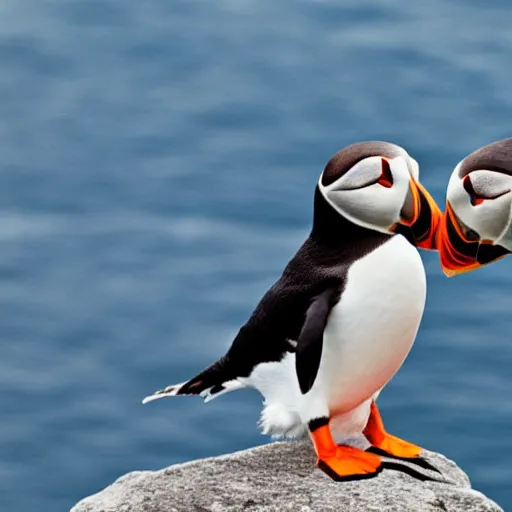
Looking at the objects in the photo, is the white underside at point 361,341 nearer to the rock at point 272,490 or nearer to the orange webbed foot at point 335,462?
the orange webbed foot at point 335,462

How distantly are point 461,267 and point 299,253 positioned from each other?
53 centimetres

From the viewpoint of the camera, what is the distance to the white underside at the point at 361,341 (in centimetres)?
569

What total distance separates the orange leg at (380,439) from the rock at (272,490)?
13 centimetres

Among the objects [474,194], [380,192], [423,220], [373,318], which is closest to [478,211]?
[474,194]

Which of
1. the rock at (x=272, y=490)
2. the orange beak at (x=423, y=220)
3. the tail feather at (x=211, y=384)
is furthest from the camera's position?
the tail feather at (x=211, y=384)

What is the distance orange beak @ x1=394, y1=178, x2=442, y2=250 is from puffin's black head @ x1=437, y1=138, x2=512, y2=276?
0.03 m

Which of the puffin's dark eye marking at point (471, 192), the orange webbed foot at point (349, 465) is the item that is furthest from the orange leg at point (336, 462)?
the puffin's dark eye marking at point (471, 192)

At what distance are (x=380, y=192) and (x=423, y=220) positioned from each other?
146mm

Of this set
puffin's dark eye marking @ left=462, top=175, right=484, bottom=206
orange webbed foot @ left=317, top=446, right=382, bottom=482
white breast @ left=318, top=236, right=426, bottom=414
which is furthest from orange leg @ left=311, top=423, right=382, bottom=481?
puffin's dark eye marking @ left=462, top=175, right=484, bottom=206

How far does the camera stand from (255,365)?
5953mm

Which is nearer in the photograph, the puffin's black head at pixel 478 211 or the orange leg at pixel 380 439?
the puffin's black head at pixel 478 211

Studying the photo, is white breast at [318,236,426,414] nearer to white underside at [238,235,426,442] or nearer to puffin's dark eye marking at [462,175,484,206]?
white underside at [238,235,426,442]

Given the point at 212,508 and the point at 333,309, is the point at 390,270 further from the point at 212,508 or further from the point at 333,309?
the point at 212,508

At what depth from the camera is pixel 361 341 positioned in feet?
18.8
